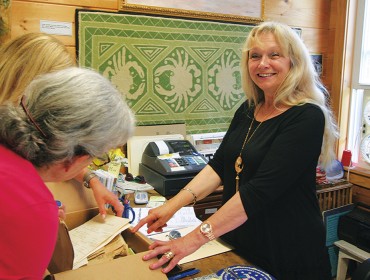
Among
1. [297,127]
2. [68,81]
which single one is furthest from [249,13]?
[68,81]

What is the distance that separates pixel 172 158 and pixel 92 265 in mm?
1384

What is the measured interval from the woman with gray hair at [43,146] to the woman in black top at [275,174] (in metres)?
0.49

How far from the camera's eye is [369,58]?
311cm

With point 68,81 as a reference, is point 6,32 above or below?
above

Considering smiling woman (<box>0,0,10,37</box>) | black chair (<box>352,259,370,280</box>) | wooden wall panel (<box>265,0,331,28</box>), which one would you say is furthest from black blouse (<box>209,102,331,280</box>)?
wooden wall panel (<box>265,0,331,28</box>)

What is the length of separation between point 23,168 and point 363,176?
2.86 meters

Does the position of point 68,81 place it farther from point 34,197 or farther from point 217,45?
point 217,45

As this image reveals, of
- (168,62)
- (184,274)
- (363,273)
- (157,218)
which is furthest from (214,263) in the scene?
(168,62)

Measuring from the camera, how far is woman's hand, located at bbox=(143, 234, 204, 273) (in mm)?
1026

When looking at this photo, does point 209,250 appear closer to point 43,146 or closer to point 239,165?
point 239,165

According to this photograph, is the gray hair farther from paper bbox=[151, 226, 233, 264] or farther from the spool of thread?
the spool of thread

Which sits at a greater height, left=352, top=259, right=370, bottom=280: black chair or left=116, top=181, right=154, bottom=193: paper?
left=116, top=181, right=154, bottom=193: paper

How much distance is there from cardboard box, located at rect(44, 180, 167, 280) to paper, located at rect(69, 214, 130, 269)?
34 mm

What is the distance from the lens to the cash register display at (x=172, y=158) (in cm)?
217
